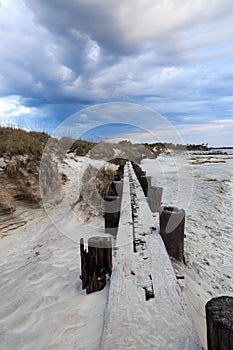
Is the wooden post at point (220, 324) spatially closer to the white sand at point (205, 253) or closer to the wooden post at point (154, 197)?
the white sand at point (205, 253)

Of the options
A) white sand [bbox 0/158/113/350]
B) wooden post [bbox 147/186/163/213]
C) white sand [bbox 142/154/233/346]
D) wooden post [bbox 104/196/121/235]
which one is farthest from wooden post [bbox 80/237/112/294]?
wooden post [bbox 147/186/163/213]

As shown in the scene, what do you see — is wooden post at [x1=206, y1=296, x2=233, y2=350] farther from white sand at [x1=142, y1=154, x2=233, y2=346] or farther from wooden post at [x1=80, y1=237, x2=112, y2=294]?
wooden post at [x1=80, y1=237, x2=112, y2=294]

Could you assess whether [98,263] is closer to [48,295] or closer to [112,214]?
[48,295]

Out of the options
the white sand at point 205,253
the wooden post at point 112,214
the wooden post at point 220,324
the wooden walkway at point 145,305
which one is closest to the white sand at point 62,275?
the white sand at point 205,253

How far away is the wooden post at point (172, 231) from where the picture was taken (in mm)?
3152

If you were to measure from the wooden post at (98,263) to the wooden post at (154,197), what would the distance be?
8.69 ft

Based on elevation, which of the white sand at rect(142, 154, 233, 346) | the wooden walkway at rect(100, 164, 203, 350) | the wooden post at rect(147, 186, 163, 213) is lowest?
the white sand at rect(142, 154, 233, 346)

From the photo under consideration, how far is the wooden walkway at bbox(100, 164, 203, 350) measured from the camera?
1559 millimetres

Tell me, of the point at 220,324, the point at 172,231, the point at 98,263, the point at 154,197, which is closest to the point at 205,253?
the point at 154,197

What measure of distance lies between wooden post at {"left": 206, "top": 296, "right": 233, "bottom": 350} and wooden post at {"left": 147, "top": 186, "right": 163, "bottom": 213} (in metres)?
3.68

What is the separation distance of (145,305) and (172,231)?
1356 mm

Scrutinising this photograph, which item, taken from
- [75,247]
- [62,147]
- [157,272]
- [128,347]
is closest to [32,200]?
[75,247]

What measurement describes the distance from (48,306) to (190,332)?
149cm

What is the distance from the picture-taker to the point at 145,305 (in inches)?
74.4
